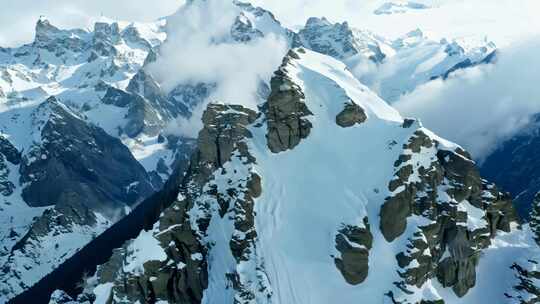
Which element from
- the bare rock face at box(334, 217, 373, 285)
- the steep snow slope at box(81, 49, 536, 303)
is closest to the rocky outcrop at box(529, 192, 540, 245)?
the steep snow slope at box(81, 49, 536, 303)

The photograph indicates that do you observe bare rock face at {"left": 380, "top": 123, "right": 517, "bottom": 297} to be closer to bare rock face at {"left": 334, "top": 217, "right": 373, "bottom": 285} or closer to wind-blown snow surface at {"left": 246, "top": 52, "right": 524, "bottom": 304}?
wind-blown snow surface at {"left": 246, "top": 52, "right": 524, "bottom": 304}

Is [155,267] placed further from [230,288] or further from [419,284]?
[419,284]

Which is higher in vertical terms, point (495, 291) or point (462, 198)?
point (462, 198)

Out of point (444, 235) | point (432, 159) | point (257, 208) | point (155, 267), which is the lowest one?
point (155, 267)

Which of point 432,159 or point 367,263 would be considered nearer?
point 367,263

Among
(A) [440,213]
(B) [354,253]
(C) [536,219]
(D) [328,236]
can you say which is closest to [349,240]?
(B) [354,253]

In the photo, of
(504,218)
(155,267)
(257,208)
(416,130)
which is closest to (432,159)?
(416,130)

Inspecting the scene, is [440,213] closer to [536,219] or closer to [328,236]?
[536,219]
